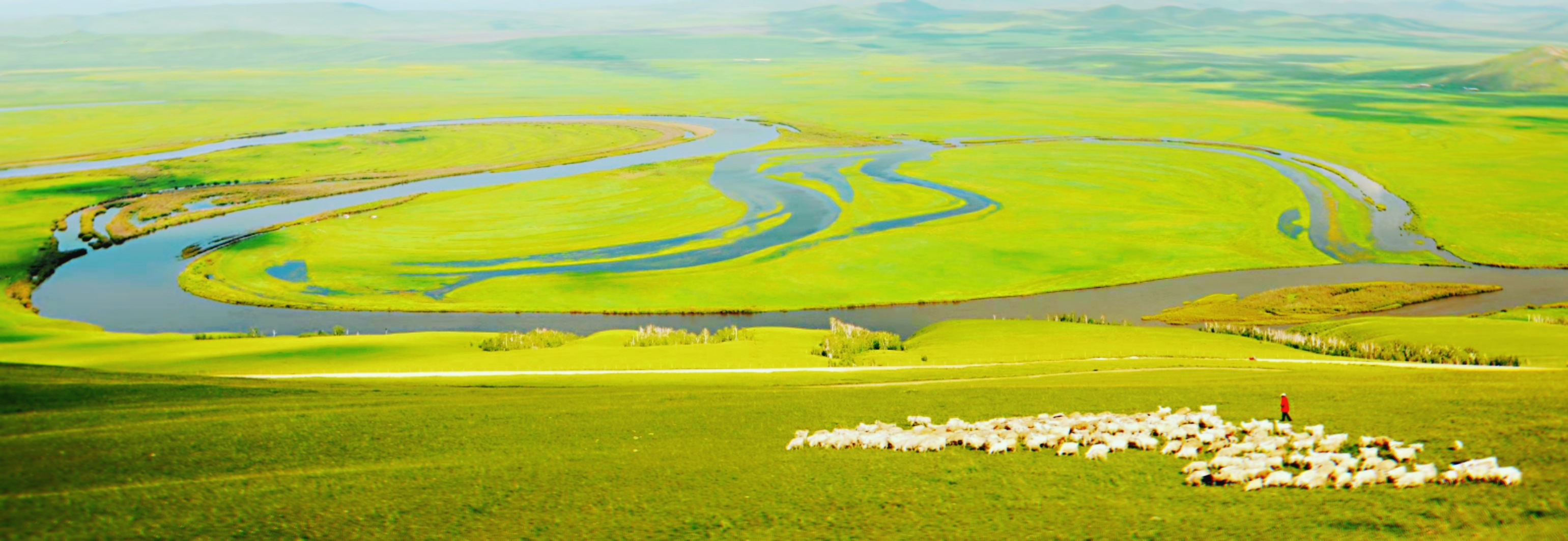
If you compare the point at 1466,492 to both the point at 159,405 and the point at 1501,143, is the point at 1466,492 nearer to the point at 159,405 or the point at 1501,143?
the point at 159,405

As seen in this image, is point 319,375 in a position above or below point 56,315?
above

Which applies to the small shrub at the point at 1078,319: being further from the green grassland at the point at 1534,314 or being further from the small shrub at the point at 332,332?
the small shrub at the point at 332,332

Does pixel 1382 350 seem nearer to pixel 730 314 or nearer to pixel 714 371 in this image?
pixel 714 371

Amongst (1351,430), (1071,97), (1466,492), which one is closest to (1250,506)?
(1466,492)

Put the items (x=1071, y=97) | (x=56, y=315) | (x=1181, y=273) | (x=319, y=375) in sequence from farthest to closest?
(x=1071, y=97), (x=1181, y=273), (x=56, y=315), (x=319, y=375)

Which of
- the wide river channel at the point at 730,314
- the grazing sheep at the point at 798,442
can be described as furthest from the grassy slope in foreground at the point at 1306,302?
the grazing sheep at the point at 798,442

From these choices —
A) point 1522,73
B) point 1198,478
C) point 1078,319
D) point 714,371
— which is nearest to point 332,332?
point 714,371
